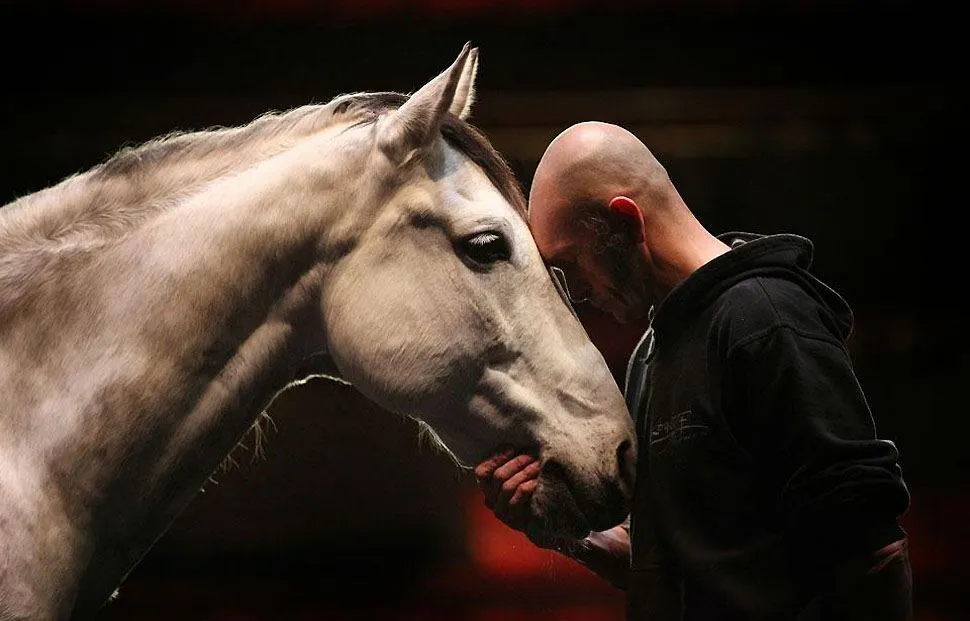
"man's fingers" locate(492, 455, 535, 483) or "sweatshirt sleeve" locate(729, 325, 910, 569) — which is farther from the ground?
"sweatshirt sleeve" locate(729, 325, 910, 569)

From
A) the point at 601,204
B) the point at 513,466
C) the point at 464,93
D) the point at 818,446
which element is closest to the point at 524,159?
the point at 464,93

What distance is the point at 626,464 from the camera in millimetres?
1146

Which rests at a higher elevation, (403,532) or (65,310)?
(65,310)

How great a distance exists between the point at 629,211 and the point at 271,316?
0.42 meters

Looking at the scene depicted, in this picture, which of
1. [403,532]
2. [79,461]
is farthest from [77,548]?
[403,532]

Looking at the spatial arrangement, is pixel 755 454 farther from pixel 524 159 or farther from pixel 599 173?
pixel 524 159

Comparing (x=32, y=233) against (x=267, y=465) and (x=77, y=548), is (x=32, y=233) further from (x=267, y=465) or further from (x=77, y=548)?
(x=267, y=465)

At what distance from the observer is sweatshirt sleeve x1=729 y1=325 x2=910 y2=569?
0.95 metres

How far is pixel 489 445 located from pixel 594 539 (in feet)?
0.86

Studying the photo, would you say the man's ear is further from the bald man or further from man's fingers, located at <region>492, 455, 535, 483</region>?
man's fingers, located at <region>492, 455, 535, 483</region>

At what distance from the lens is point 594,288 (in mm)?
1234

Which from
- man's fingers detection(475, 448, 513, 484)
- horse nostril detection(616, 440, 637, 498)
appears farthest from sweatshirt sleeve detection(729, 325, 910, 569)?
man's fingers detection(475, 448, 513, 484)

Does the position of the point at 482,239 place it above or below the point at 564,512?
above

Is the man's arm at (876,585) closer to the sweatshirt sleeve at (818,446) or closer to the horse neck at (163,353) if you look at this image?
the sweatshirt sleeve at (818,446)
